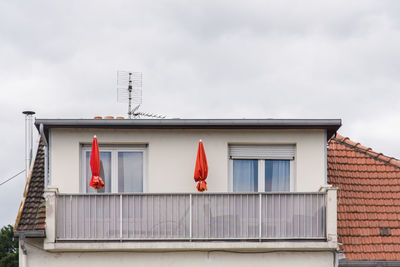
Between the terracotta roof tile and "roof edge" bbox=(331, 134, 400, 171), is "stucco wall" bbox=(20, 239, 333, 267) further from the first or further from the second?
"roof edge" bbox=(331, 134, 400, 171)

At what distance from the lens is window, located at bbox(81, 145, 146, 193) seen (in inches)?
731

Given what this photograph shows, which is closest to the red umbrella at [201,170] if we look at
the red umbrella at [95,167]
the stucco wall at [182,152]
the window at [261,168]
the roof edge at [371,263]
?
the stucco wall at [182,152]

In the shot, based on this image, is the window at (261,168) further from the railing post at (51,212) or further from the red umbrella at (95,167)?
the railing post at (51,212)

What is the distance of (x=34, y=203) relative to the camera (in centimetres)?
1845

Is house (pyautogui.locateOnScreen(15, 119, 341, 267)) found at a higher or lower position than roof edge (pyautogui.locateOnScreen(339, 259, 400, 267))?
higher

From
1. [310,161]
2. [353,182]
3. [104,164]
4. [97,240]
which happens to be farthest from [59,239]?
[353,182]

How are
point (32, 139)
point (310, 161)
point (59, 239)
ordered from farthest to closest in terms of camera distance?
point (32, 139) → point (310, 161) → point (59, 239)

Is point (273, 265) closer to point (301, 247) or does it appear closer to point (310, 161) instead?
point (301, 247)

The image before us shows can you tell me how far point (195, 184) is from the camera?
18438 mm

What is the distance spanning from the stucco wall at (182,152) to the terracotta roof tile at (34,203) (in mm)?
657

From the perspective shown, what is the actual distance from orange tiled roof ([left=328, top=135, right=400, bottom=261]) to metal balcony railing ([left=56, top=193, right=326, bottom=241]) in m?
0.99

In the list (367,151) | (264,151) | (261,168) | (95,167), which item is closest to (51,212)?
(95,167)

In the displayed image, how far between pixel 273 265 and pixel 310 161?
2.60 metres

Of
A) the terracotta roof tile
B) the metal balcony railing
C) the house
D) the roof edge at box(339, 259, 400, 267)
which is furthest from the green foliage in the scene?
the roof edge at box(339, 259, 400, 267)
